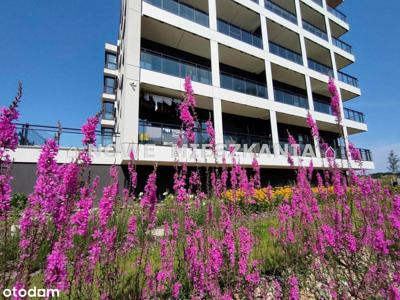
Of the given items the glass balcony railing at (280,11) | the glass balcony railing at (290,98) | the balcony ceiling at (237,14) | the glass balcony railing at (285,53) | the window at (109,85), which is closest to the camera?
the balcony ceiling at (237,14)

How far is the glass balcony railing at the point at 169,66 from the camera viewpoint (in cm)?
1236

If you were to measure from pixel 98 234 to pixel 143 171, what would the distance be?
1021cm

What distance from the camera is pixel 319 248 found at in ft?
9.68

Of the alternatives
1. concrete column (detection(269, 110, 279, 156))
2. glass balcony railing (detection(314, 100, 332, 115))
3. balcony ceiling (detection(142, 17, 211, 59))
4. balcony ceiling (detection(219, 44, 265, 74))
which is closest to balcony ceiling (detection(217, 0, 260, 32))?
balcony ceiling (detection(219, 44, 265, 74))

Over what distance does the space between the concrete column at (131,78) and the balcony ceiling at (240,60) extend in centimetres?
600

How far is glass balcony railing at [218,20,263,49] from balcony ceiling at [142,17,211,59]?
187 cm

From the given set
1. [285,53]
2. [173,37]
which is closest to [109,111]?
[173,37]

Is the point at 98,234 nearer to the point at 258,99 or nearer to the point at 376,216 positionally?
the point at 376,216

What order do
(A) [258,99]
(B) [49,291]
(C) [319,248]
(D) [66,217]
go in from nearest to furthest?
1. (B) [49,291]
2. (D) [66,217]
3. (C) [319,248]
4. (A) [258,99]

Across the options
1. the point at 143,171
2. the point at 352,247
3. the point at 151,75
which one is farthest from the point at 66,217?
the point at 151,75

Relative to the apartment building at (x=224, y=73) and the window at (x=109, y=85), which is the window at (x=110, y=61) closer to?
the window at (x=109, y=85)

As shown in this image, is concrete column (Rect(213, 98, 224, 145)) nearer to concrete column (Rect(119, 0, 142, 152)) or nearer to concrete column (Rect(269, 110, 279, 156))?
concrete column (Rect(269, 110, 279, 156))

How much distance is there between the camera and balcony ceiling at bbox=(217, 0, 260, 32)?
17622 millimetres

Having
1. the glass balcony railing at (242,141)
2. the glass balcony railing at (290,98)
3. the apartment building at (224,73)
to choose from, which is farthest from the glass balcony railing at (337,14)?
the glass balcony railing at (242,141)
